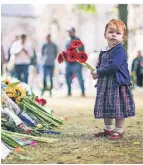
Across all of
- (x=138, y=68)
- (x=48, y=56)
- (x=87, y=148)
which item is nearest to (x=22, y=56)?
(x=48, y=56)

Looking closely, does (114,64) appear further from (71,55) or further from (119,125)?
(119,125)

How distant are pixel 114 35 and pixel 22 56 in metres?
3.89

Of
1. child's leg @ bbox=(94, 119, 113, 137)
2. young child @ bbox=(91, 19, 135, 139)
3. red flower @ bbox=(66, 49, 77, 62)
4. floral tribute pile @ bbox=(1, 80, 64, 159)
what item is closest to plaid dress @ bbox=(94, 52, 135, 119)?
young child @ bbox=(91, 19, 135, 139)

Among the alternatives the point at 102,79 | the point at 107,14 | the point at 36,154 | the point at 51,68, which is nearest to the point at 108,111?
the point at 102,79

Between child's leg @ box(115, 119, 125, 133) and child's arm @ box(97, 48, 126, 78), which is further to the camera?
child's leg @ box(115, 119, 125, 133)

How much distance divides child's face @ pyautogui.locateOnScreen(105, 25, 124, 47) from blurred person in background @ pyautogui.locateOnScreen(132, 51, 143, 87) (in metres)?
4.30

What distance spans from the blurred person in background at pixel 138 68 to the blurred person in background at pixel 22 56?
5.44 feet

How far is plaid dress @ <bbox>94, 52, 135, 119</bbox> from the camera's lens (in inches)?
149

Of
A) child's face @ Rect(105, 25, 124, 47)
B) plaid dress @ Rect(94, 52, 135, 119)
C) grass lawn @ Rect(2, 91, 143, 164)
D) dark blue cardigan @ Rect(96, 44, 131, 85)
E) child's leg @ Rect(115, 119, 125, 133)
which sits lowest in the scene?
grass lawn @ Rect(2, 91, 143, 164)

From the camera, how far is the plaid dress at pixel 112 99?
3773mm

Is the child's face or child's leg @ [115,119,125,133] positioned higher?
the child's face

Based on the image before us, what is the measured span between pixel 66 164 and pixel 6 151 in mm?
429

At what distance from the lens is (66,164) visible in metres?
2.93

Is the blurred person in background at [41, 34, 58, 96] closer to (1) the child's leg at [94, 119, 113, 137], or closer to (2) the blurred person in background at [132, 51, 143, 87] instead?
(2) the blurred person in background at [132, 51, 143, 87]
